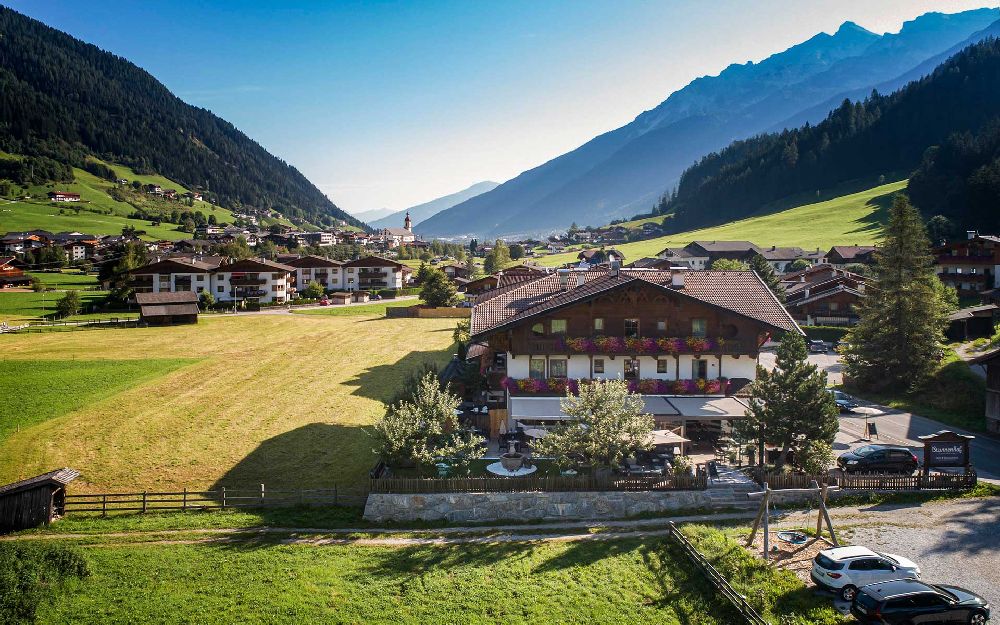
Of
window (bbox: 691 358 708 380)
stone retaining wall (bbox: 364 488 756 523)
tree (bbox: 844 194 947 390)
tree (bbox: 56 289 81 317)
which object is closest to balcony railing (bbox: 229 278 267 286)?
tree (bbox: 56 289 81 317)

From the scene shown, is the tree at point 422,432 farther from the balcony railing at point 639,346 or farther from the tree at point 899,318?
the tree at point 899,318

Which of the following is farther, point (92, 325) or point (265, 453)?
point (92, 325)

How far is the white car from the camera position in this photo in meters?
19.8

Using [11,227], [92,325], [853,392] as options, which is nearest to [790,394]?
[853,392]

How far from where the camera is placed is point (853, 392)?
49.4 m

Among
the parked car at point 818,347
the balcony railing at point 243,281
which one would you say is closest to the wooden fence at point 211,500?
the parked car at point 818,347

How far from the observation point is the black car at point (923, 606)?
1789 centimetres

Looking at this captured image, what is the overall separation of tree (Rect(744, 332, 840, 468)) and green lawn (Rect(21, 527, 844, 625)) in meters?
6.71

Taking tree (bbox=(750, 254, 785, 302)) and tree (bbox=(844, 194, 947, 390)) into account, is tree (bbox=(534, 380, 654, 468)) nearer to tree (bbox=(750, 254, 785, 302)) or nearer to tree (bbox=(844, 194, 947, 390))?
tree (bbox=(844, 194, 947, 390))

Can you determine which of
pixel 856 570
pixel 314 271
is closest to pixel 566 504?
pixel 856 570

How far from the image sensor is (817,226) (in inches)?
5960

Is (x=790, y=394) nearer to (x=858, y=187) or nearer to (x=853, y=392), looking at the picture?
(x=853, y=392)

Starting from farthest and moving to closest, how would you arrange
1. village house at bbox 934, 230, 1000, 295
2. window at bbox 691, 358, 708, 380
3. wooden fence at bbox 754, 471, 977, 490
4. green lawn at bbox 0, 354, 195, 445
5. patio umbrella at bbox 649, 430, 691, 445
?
village house at bbox 934, 230, 1000, 295 → green lawn at bbox 0, 354, 195, 445 → window at bbox 691, 358, 708, 380 → patio umbrella at bbox 649, 430, 691, 445 → wooden fence at bbox 754, 471, 977, 490

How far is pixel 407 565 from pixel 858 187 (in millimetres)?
200029
